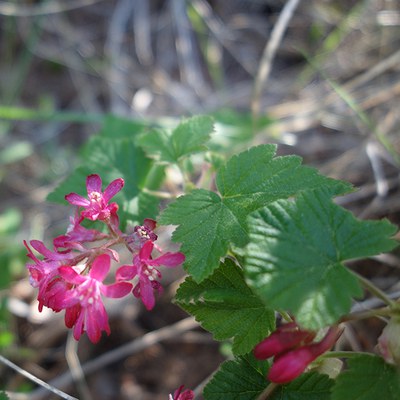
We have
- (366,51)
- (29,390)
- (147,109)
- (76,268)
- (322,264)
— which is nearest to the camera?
(322,264)

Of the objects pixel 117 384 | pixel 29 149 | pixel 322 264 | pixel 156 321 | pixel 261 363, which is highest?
pixel 322 264

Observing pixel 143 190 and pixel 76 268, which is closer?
pixel 76 268

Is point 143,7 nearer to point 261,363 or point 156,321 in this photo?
point 156,321

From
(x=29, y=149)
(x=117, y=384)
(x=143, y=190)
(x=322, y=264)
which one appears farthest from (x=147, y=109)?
(x=322, y=264)

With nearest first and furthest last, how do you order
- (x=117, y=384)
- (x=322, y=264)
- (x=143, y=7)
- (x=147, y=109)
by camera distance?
1. (x=322, y=264)
2. (x=117, y=384)
3. (x=147, y=109)
4. (x=143, y=7)

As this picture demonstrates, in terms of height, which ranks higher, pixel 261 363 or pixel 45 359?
pixel 261 363

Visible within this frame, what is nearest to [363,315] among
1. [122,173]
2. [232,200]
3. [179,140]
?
[232,200]

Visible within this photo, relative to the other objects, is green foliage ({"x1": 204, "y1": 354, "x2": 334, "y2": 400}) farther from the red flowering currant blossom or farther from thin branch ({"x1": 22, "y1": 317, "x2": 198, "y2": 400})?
thin branch ({"x1": 22, "y1": 317, "x2": 198, "y2": 400})
